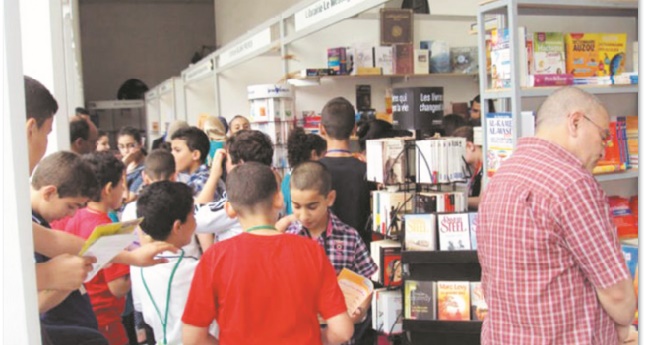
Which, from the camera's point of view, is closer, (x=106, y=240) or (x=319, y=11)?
(x=106, y=240)

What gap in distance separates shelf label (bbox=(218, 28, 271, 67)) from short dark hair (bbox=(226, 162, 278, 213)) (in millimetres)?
4962

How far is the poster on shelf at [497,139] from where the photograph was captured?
316 cm

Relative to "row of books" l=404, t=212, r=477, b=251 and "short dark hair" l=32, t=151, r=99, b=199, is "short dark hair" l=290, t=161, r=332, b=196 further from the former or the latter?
"short dark hair" l=32, t=151, r=99, b=199

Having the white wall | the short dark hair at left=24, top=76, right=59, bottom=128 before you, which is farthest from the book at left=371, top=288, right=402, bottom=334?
the white wall

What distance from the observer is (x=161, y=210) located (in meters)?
2.76

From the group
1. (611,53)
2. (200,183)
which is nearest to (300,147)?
(200,183)

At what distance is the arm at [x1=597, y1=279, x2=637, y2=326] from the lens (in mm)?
2066

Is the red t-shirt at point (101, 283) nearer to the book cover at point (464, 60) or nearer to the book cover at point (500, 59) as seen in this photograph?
the book cover at point (500, 59)

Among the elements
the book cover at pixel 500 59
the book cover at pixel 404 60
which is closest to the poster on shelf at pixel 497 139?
the book cover at pixel 500 59

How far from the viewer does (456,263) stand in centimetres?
321

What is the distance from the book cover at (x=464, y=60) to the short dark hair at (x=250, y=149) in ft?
14.8

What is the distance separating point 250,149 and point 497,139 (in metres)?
1.45

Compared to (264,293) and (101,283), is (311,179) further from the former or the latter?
(101,283)

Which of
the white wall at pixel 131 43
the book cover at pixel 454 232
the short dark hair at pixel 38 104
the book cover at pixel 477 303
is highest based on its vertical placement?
the white wall at pixel 131 43
